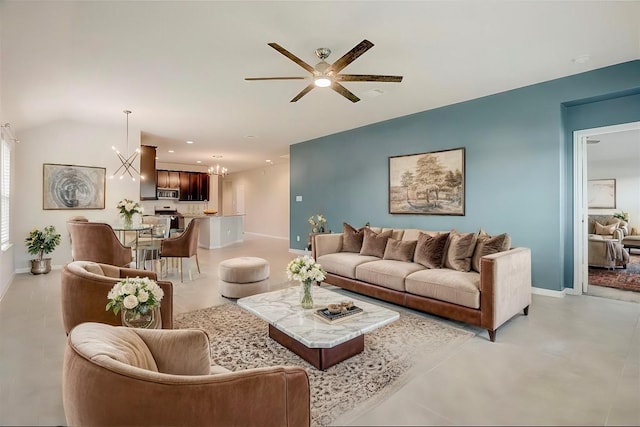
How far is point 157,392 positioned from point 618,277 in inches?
247

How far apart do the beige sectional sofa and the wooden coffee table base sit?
1070mm

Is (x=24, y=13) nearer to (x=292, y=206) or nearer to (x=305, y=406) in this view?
(x=305, y=406)

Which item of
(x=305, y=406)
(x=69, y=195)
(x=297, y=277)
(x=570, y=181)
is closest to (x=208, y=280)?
(x=297, y=277)

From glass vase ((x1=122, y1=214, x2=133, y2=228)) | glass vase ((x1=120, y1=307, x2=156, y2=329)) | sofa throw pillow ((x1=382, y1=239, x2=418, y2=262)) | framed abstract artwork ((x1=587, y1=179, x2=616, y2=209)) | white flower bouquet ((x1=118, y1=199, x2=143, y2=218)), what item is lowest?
glass vase ((x1=120, y1=307, x2=156, y2=329))

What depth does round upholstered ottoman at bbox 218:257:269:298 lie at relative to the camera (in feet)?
11.9

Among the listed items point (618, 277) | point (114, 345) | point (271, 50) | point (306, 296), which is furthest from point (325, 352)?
point (618, 277)

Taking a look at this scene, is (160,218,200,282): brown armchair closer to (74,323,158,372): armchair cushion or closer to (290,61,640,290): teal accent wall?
(290,61,640,290): teal accent wall

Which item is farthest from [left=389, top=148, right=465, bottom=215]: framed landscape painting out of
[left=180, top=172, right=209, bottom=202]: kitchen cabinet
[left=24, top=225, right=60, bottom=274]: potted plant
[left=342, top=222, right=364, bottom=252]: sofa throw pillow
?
[left=180, top=172, right=209, bottom=202]: kitchen cabinet

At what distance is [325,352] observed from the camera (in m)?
2.16

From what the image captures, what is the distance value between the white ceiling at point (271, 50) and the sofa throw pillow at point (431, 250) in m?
1.87

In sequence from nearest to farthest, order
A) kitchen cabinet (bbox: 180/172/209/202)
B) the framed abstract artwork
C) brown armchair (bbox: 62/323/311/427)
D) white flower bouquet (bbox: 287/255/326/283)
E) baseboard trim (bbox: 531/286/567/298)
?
brown armchair (bbox: 62/323/311/427) → white flower bouquet (bbox: 287/255/326/283) → baseboard trim (bbox: 531/286/567/298) → the framed abstract artwork → kitchen cabinet (bbox: 180/172/209/202)

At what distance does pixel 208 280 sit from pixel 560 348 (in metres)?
4.24

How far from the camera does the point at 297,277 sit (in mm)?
2467

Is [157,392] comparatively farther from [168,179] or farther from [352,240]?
[168,179]
